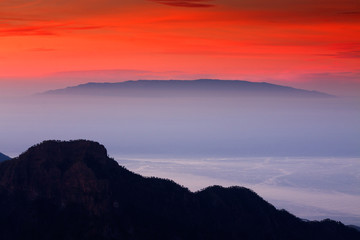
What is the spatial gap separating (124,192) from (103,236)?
30.2 ft

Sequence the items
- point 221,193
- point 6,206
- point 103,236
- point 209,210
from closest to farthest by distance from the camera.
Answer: point 103,236
point 6,206
point 209,210
point 221,193

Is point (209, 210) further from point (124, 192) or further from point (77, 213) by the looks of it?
point (77, 213)

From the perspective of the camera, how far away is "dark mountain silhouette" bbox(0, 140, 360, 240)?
276 ft

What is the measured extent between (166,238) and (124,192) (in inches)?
324

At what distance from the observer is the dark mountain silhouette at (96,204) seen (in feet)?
276

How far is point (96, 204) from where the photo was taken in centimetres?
8569

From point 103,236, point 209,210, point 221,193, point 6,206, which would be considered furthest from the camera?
point 221,193

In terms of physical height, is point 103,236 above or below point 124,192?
below

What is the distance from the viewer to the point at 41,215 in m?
85.0

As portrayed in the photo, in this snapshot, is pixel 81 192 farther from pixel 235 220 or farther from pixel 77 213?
pixel 235 220

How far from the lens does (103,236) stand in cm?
8206

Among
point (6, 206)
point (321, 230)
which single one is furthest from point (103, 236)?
point (321, 230)

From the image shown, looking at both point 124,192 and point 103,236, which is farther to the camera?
point 124,192

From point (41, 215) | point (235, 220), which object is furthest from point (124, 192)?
point (235, 220)
